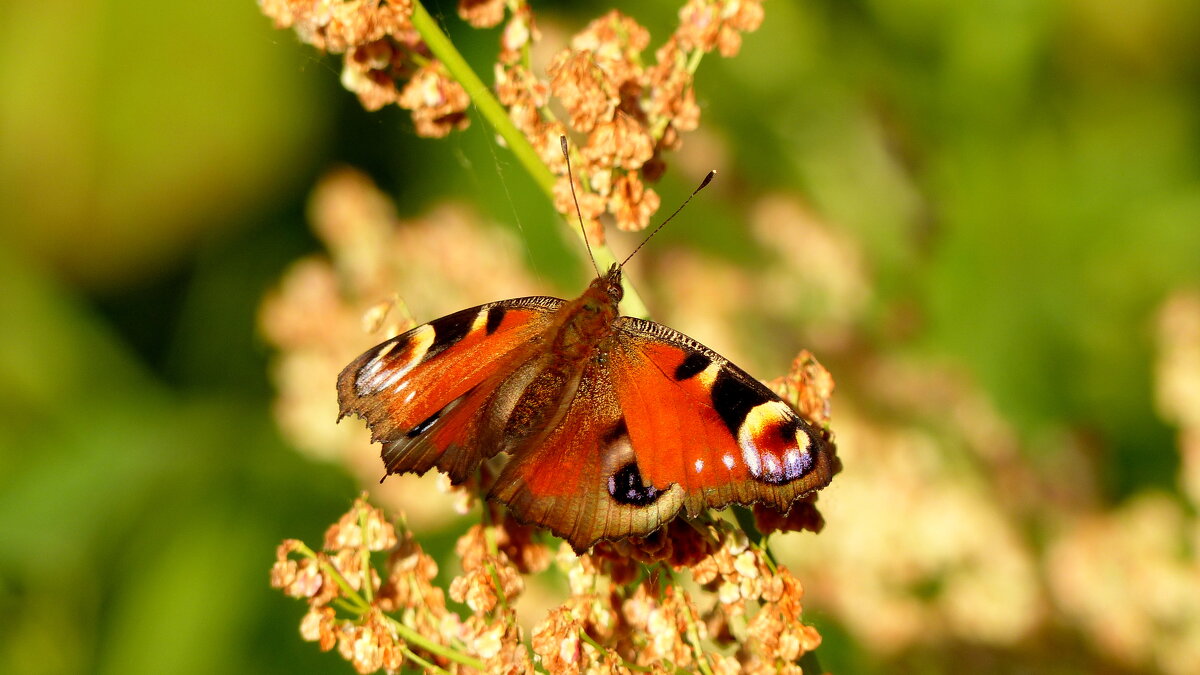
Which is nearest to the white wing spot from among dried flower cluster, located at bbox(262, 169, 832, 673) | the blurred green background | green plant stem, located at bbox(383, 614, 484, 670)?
dried flower cluster, located at bbox(262, 169, 832, 673)

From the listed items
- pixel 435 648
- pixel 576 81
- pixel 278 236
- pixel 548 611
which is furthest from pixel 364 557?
pixel 278 236

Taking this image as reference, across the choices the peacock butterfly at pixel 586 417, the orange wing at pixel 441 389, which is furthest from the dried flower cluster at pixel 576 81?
the orange wing at pixel 441 389

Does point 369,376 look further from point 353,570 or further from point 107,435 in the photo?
point 107,435

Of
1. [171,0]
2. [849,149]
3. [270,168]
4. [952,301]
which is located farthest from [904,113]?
[171,0]

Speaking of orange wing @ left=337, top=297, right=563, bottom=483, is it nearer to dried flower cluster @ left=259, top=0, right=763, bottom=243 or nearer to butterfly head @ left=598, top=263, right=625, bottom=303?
butterfly head @ left=598, top=263, right=625, bottom=303

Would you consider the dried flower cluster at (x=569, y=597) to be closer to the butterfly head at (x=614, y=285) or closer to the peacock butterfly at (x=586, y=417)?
the peacock butterfly at (x=586, y=417)

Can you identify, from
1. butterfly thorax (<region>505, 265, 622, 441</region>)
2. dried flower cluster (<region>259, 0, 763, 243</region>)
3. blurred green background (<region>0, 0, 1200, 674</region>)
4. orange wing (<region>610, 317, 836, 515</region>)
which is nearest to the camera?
orange wing (<region>610, 317, 836, 515</region>)
